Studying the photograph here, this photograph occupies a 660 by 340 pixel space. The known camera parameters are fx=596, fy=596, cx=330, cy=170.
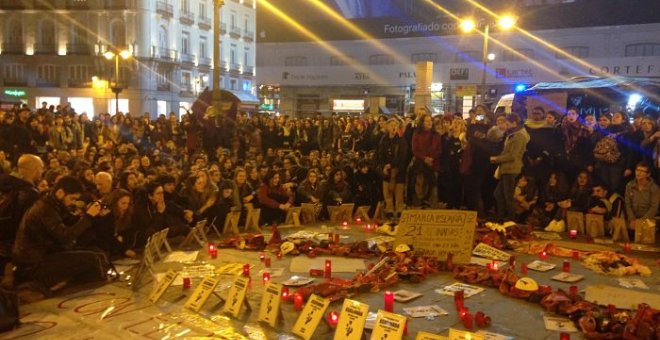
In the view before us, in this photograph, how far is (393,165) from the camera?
440 inches

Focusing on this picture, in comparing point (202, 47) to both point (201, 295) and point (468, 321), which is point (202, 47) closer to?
point (201, 295)

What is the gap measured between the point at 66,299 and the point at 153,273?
3.13 ft

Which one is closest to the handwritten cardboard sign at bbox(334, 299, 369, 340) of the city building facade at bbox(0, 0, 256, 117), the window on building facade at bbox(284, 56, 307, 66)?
the window on building facade at bbox(284, 56, 307, 66)

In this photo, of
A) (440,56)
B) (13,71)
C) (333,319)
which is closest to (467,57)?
(440,56)

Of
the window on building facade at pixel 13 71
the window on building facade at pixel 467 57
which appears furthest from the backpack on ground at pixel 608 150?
the window on building facade at pixel 13 71

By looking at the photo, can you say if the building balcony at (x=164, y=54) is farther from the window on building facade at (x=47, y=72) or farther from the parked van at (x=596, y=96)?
the parked van at (x=596, y=96)


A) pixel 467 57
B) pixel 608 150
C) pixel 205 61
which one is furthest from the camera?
pixel 205 61

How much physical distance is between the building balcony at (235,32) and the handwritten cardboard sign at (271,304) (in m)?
53.6

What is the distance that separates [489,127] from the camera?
1094 cm

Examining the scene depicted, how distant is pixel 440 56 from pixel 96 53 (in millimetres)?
26472

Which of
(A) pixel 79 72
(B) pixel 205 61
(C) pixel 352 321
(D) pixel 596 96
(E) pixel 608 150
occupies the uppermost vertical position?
(B) pixel 205 61

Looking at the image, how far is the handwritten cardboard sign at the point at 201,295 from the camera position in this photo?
5.73 m

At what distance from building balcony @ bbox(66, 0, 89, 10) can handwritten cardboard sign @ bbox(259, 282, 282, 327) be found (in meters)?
47.1

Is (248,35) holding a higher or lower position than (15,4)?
lower
